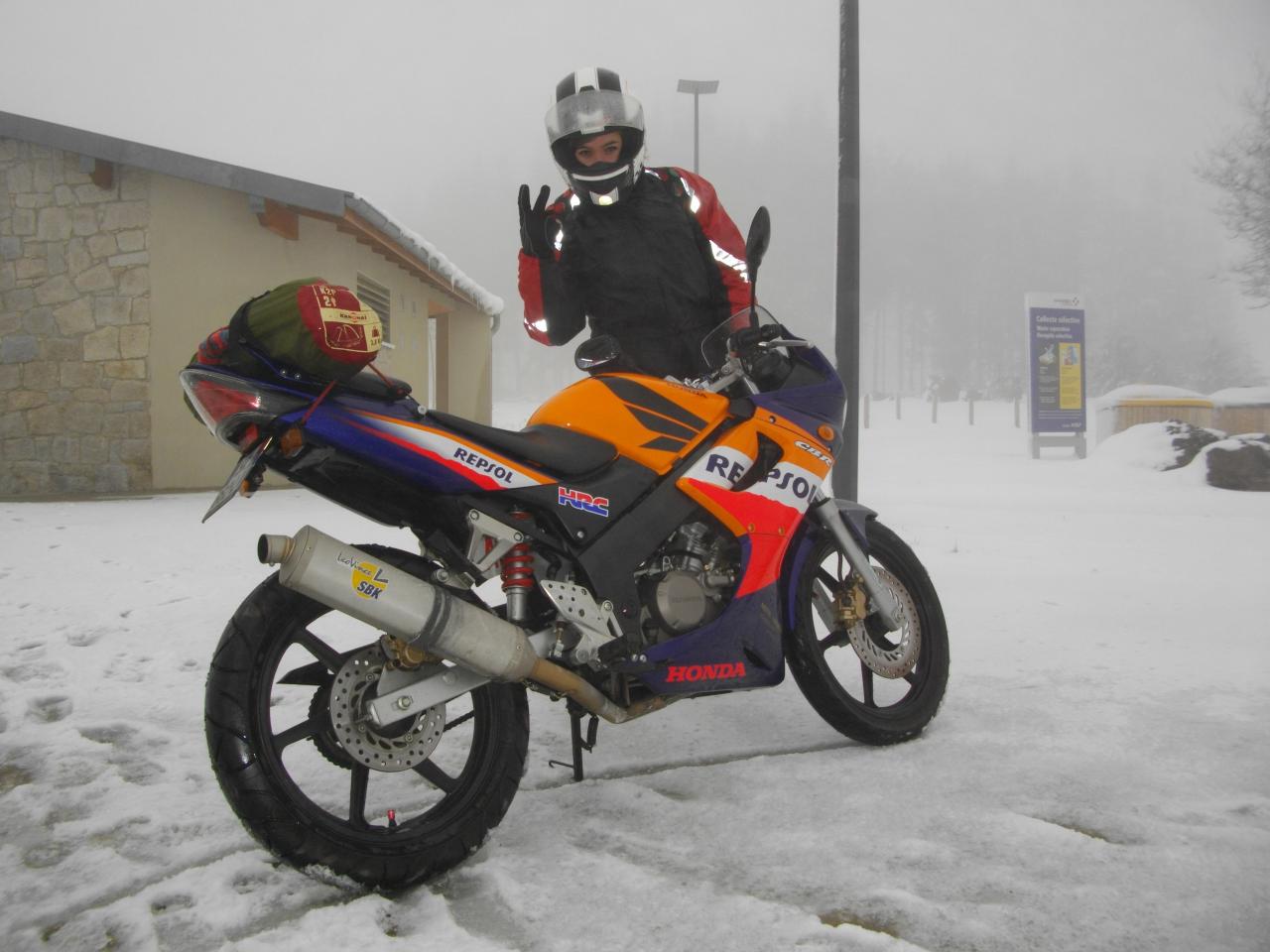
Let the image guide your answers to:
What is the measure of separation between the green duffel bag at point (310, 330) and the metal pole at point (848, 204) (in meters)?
4.12

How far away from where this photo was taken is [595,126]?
288 centimetres

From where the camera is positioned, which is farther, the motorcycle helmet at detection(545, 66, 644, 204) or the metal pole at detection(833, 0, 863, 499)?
the metal pole at detection(833, 0, 863, 499)

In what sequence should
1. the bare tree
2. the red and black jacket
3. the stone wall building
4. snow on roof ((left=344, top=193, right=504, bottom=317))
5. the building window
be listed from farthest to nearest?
the bare tree → the building window → snow on roof ((left=344, top=193, right=504, bottom=317)) → the stone wall building → the red and black jacket

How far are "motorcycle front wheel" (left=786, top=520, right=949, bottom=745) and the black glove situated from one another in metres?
1.41

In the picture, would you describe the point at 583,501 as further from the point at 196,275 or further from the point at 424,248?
the point at 424,248

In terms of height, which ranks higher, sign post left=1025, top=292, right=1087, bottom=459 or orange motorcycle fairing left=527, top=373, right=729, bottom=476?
sign post left=1025, top=292, right=1087, bottom=459

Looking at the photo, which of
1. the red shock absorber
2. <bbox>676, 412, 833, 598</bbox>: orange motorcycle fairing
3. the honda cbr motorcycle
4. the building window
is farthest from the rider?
the building window

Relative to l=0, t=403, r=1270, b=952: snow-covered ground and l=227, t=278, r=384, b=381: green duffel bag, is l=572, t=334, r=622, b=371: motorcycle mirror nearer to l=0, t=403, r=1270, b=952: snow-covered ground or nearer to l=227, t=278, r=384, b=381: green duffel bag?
l=227, t=278, r=384, b=381: green duffel bag

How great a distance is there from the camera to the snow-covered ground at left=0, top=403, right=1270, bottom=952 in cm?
160

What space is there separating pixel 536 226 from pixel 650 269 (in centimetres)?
42

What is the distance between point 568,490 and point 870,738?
4.13ft

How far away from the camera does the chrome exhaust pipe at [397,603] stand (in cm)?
159

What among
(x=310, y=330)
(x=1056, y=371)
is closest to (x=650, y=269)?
(x=310, y=330)

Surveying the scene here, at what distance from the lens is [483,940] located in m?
1.56
